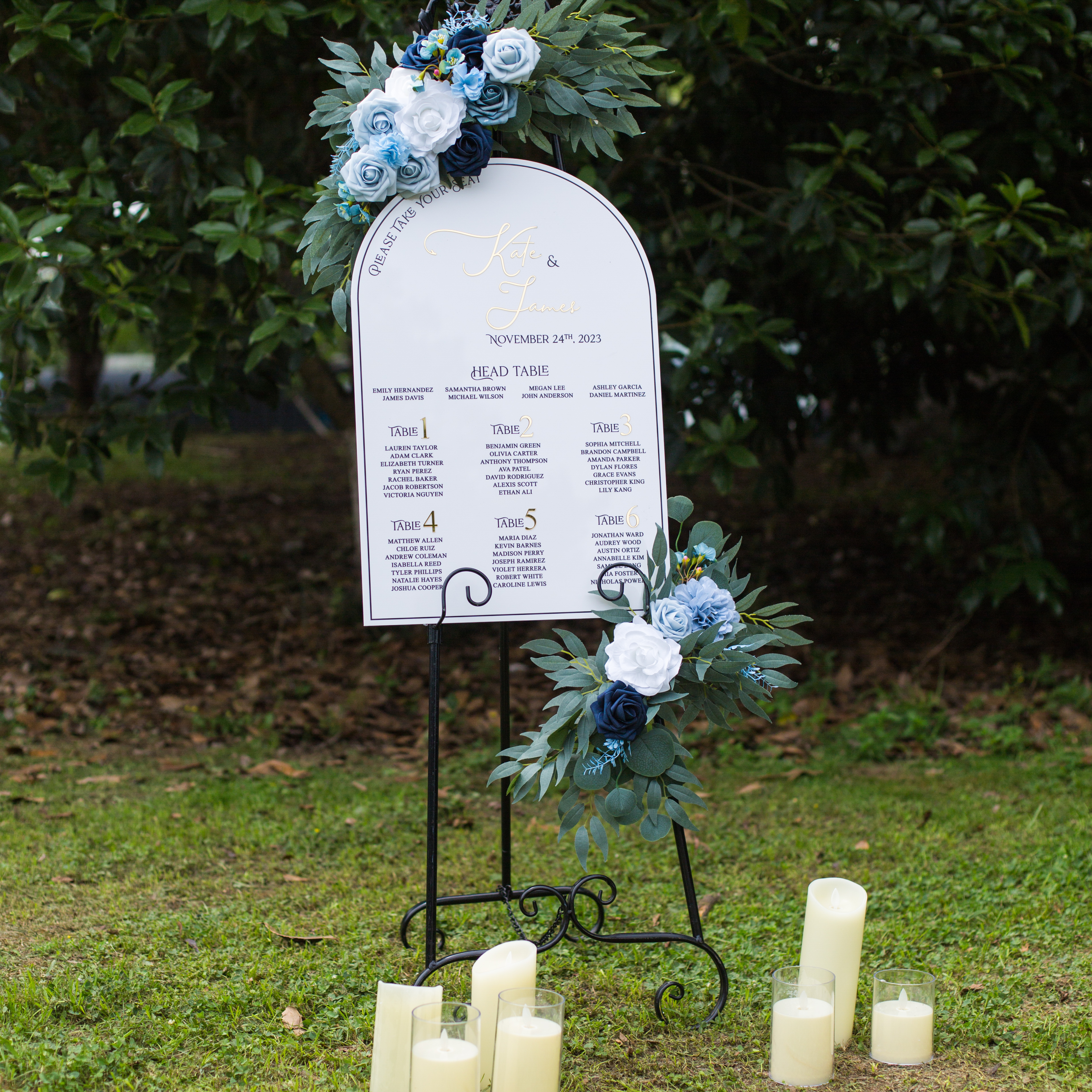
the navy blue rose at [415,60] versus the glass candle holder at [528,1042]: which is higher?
the navy blue rose at [415,60]

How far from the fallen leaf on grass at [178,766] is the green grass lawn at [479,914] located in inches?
2.1

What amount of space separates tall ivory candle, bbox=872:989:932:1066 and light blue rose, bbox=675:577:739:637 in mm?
900

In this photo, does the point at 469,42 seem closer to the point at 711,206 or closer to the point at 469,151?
the point at 469,151

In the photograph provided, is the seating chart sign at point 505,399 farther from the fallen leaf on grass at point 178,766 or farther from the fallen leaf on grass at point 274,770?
the fallen leaf on grass at point 178,766

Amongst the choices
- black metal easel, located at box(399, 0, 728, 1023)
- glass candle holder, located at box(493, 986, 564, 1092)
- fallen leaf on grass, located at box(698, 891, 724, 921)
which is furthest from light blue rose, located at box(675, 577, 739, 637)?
fallen leaf on grass, located at box(698, 891, 724, 921)

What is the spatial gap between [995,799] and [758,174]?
3291 millimetres

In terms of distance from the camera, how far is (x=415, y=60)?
262 cm

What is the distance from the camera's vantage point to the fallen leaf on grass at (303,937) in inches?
120

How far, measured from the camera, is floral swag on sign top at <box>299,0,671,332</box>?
101 inches

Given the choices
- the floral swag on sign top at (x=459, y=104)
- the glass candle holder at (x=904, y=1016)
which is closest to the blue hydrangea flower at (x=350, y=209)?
the floral swag on sign top at (x=459, y=104)

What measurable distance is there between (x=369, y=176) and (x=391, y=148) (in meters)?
0.08

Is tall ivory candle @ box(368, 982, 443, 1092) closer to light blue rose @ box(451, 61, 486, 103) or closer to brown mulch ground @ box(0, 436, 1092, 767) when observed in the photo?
light blue rose @ box(451, 61, 486, 103)

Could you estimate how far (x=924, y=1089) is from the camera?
2.40 metres

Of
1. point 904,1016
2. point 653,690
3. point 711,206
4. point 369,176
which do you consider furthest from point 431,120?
point 711,206
